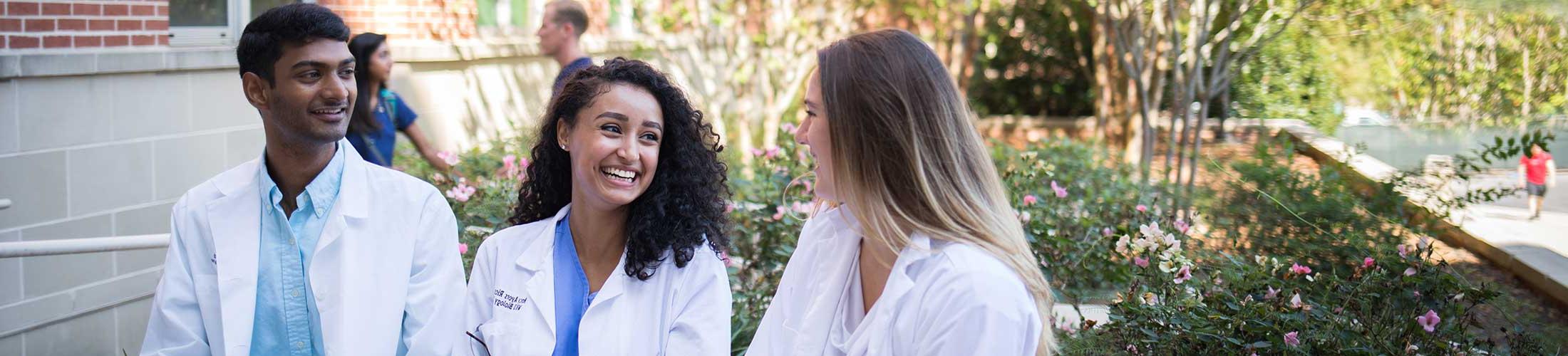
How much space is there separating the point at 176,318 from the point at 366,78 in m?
3.14

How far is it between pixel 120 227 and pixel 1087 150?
5.30 metres

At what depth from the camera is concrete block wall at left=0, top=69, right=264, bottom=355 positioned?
16.7 feet

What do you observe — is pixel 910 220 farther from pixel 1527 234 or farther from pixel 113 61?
Result: pixel 113 61

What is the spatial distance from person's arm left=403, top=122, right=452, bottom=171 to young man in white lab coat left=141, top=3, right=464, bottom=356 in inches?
101

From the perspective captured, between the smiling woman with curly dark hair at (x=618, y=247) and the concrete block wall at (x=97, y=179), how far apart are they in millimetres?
3340

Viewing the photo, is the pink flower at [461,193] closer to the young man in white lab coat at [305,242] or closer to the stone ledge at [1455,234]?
the young man in white lab coat at [305,242]

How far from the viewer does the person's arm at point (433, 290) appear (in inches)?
106

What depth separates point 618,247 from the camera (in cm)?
279

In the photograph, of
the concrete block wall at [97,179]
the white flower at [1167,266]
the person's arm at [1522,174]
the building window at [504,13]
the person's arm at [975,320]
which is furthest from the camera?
the building window at [504,13]

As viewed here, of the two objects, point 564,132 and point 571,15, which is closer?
point 564,132

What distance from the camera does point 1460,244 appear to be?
16.1 feet

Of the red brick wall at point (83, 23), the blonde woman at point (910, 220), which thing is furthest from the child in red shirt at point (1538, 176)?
the red brick wall at point (83, 23)

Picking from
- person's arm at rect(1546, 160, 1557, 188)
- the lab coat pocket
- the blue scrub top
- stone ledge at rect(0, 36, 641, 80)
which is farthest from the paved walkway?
stone ledge at rect(0, 36, 641, 80)

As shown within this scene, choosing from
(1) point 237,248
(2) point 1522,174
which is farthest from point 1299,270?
(1) point 237,248
